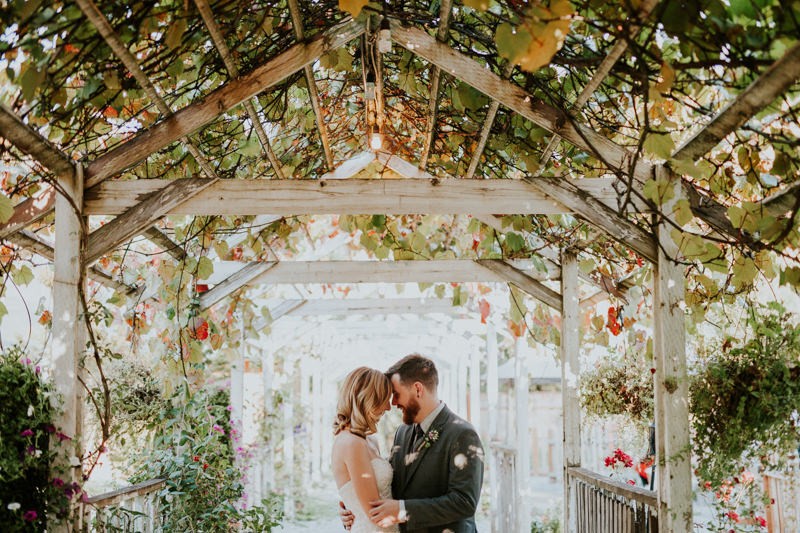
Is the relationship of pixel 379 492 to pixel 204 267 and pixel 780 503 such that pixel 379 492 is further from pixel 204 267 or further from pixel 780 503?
pixel 780 503

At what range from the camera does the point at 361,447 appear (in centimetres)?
339

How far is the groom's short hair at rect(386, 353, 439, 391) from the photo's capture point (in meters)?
3.55

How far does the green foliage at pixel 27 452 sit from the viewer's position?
255cm

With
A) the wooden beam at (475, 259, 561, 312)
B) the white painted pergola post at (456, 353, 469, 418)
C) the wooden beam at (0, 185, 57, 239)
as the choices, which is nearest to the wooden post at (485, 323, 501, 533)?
the white painted pergola post at (456, 353, 469, 418)

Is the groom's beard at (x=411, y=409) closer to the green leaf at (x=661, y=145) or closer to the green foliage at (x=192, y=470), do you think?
the green leaf at (x=661, y=145)

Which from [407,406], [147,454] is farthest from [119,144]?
[147,454]

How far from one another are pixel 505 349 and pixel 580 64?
48.7 ft

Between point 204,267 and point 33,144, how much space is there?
Answer: 1.45 metres

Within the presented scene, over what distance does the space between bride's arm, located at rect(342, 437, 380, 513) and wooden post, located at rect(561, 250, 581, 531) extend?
166 cm

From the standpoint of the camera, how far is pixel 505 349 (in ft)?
55.9

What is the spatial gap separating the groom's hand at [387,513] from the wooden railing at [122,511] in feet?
3.91

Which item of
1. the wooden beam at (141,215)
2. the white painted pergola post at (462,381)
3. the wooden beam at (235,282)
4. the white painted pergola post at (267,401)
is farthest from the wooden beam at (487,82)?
the white painted pergola post at (462,381)

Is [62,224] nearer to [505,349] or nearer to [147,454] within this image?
[147,454]

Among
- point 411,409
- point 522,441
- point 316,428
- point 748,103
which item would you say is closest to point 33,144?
point 411,409
